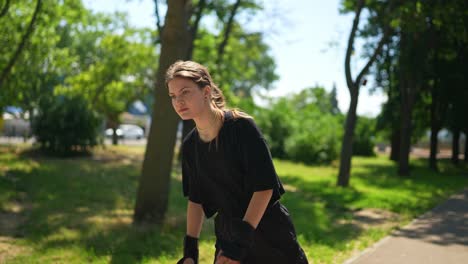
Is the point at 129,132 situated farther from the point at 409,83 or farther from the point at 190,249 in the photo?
the point at 190,249

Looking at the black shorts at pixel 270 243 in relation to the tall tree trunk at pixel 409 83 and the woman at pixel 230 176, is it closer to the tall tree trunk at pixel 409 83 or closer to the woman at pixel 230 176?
the woman at pixel 230 176

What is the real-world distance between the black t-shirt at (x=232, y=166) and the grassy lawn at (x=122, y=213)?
12.1ft

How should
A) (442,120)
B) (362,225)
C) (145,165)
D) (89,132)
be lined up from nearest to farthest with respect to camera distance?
(145,165), (362,225), (89,132), (442,120)

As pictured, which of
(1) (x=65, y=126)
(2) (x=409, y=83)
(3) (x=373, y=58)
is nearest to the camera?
(3) (x=373, y=58)

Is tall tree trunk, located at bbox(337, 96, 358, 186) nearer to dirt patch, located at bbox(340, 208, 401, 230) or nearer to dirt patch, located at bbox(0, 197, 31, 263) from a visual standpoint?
dirt patch, located at bbox(340, 208, 401, 230)

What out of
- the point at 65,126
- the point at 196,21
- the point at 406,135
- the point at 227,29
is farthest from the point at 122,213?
the point at 406,135

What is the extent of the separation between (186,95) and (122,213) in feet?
23.2

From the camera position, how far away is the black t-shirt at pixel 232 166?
2.30 meters

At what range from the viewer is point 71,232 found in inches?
284

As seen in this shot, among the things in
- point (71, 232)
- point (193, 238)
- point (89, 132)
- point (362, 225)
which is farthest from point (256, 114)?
point (193, 238)

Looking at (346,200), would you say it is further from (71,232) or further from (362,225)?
(71,232)

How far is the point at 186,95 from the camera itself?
7.66 ft

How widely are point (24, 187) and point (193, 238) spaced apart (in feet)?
32.0

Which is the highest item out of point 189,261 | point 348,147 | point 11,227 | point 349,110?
point 349,110
